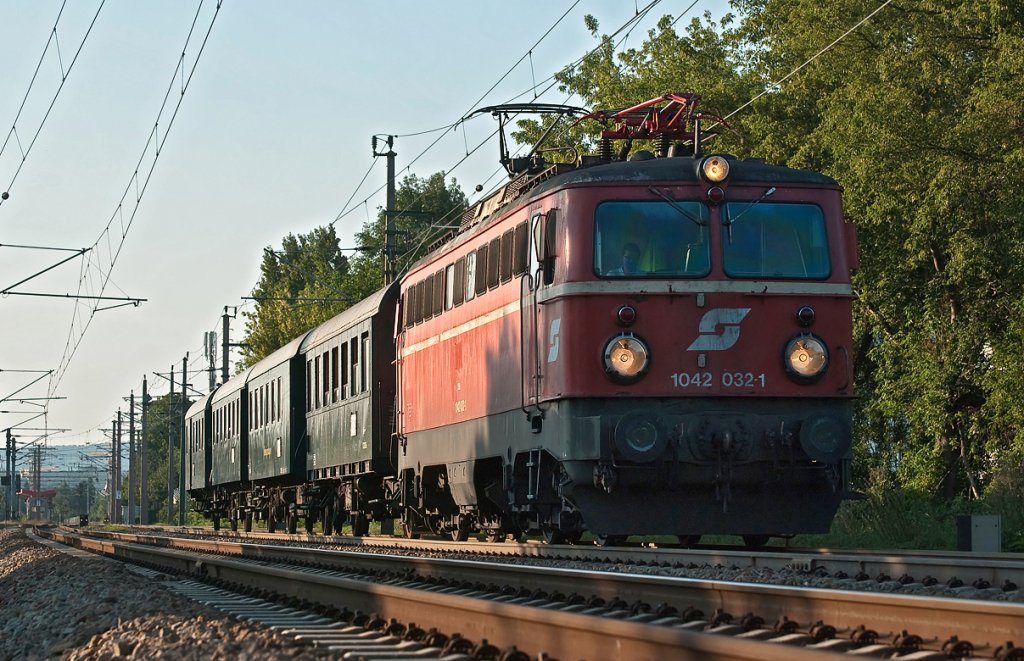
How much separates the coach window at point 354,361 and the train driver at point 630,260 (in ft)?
29.0

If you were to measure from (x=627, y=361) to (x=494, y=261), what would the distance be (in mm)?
2558

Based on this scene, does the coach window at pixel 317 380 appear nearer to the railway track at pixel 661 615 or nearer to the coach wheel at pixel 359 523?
the coach wheel at pixel 359 523

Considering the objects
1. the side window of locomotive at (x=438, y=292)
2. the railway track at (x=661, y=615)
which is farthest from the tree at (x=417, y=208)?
the railway track at (x=661, y=615)

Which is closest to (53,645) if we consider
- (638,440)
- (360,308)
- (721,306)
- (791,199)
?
(638,440)

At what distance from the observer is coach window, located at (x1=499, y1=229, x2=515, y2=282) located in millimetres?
13555

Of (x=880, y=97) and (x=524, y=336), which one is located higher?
(x=880, y=97)

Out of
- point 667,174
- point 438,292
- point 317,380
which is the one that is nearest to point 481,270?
point 438,292

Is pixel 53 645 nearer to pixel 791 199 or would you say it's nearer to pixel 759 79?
pixel 791 199

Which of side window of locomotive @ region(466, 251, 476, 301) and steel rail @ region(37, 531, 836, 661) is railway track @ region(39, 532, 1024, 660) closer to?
steel rail @ region(37, 531, 836, 661)

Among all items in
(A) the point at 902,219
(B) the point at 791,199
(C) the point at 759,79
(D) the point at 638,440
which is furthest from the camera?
(C) the point at 759,79

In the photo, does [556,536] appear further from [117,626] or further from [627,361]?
[117,626]

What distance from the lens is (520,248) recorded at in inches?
522

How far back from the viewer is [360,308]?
20875mm

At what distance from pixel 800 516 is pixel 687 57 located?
19084mm
